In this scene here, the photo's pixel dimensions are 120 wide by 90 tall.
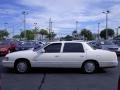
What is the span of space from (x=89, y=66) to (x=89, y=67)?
0.05 m

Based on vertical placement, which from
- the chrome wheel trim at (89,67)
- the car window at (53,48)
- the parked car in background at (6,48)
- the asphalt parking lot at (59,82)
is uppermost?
the car window at (53,48)

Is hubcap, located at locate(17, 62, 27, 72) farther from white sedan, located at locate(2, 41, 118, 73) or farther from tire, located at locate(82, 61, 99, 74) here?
tire, located at locate(82, 61, 99, 74)

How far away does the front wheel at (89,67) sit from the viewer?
13.0 metres

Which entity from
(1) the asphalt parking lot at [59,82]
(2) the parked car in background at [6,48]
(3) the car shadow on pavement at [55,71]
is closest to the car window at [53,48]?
(3) the car shadow on pavement at [55,71]

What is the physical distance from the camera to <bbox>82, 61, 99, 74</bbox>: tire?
12984mm

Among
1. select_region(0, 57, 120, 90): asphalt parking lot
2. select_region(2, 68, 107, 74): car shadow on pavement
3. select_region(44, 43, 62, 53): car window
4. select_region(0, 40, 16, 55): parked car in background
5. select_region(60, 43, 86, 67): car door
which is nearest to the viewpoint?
select_region(0, 57, 120, 90): asphalt parking lot

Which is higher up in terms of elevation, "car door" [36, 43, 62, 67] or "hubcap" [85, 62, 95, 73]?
"car door" [36, 43, 62, 67]

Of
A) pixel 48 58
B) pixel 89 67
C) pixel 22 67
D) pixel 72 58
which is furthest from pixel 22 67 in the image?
pixel 89 67

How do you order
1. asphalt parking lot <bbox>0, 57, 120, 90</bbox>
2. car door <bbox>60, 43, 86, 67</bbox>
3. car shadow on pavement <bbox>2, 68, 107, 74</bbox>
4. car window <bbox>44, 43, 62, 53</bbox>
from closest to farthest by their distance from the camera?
asphalt parking lot <bbox>0, 57, 120, 90</bbox>, car door <bbox>60, 43, 86, 67</bbox>, car window <bbox>44, 43, 62, 53</bbox>, car shadow on pavement <bbox>2, 68, 107, 74</bbox>

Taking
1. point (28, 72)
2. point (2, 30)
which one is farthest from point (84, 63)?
point (2, 30)

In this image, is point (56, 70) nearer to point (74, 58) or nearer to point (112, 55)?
point (74, 58)

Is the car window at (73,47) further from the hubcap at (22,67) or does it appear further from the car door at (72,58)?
the hubcap at (22,67)

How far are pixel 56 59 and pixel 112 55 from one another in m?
2.51

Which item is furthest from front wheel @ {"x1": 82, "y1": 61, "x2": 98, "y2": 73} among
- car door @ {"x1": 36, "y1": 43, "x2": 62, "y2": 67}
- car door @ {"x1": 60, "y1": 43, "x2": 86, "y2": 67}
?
car door @ {"x1": 36, "y1": 43, "x2": 62, "y2": 67}
